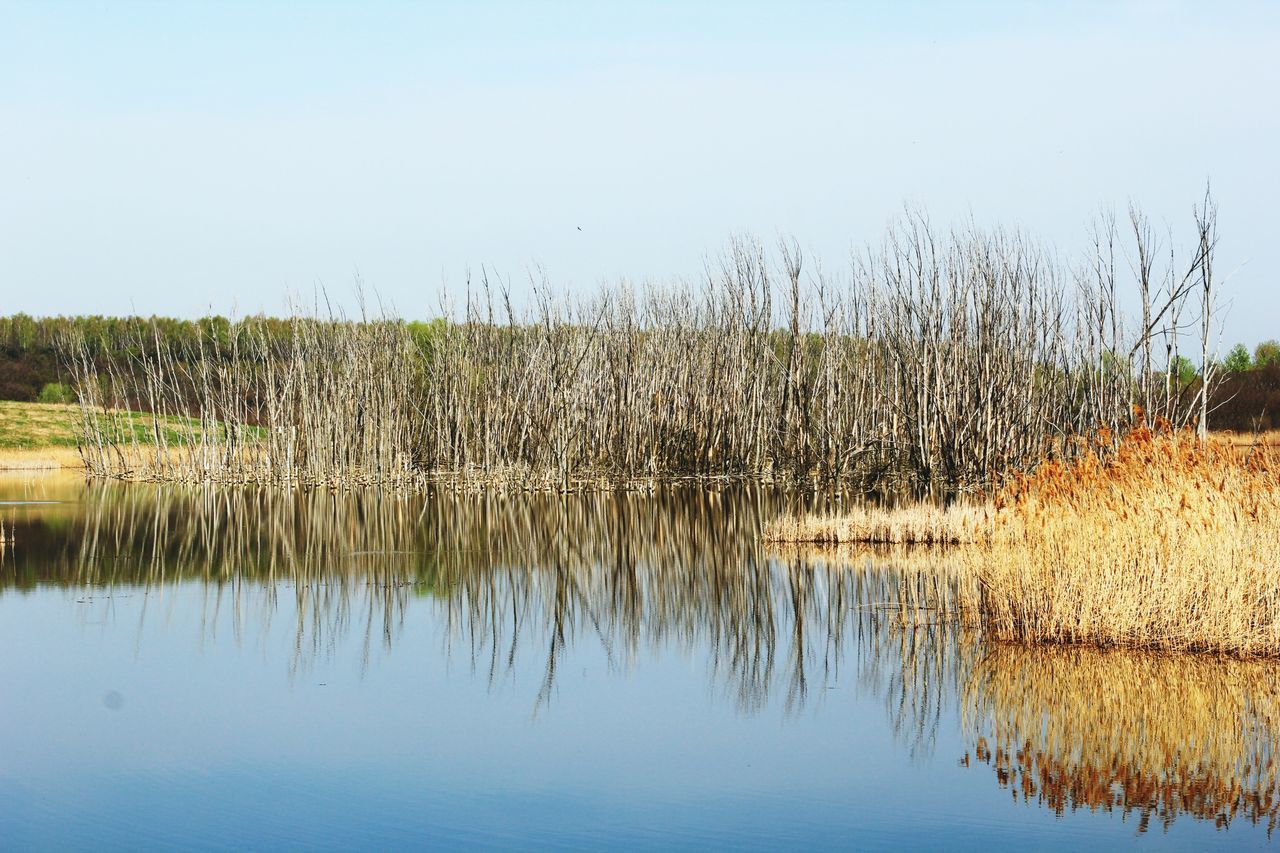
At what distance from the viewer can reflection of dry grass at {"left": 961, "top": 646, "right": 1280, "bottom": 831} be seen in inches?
207

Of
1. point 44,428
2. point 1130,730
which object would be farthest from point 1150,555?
point 44,428

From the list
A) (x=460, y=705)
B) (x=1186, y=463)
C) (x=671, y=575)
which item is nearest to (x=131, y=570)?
(x=671, y=575)

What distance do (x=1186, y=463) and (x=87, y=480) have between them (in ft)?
73.9

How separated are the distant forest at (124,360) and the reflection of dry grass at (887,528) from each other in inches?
767

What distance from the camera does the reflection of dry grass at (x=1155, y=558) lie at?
7.52 metres

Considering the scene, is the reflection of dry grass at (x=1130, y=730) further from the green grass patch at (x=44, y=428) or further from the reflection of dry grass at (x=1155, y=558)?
the green grass patch at (x=44, y=428)

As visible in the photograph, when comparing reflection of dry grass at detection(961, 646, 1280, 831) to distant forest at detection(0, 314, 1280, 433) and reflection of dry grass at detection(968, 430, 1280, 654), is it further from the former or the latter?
distant forest at detection(0, 314, 1280, 433)

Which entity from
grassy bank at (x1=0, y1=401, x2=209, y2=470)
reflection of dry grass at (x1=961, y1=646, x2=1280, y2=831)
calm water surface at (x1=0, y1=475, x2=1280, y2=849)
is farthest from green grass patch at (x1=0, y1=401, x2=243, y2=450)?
reflection of dry grass at (x1=961, y1=646, x2=1280, y2=831)

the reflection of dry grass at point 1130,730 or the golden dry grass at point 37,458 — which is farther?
the golden dry grass at point 37,458

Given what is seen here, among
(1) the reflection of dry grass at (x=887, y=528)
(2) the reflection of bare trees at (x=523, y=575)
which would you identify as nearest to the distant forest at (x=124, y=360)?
(2) the reflection of bare trees at (x=523, y=575)

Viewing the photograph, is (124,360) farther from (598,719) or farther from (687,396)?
(598,719)

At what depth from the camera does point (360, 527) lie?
1595cm

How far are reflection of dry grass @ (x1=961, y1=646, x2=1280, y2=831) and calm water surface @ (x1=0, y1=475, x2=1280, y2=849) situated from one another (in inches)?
0.8

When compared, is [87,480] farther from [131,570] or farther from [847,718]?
[847,718]
